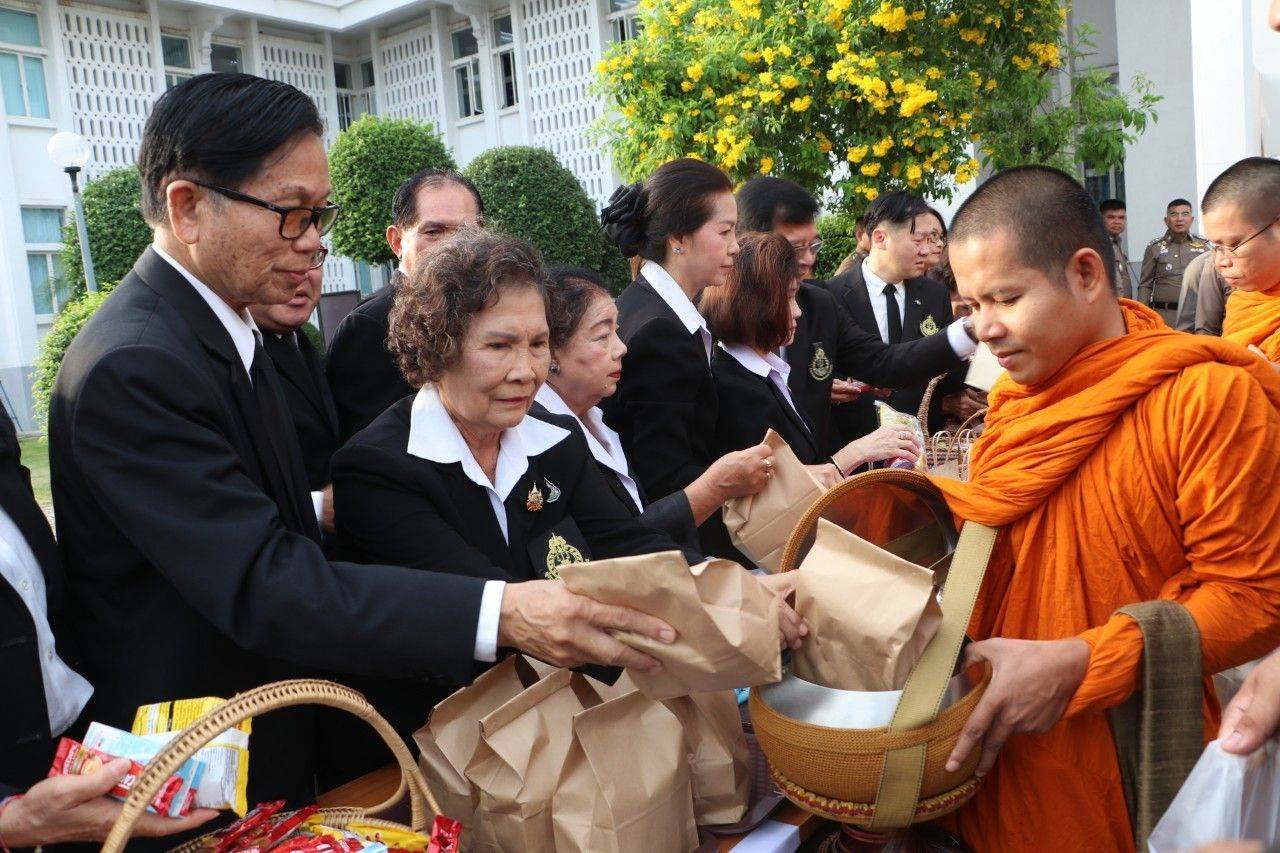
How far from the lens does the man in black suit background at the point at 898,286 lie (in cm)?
516

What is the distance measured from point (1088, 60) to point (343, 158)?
10839mm

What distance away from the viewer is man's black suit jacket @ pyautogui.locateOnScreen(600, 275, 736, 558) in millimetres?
2934

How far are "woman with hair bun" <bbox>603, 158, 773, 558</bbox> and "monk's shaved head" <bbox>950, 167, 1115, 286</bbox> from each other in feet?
2.97

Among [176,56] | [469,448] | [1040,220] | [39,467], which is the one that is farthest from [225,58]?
[1040,220]

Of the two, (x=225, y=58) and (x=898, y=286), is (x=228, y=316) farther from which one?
(x=225, y=58)

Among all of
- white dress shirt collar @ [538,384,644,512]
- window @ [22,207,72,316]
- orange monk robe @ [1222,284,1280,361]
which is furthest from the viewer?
→ window @ [22,207,72,316]

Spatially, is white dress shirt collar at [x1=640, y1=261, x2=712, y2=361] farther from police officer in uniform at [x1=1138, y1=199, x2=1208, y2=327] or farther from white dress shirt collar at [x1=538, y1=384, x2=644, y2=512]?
police officer in uniform at [x1=1138, y1=199, x2=1208, y2=327]

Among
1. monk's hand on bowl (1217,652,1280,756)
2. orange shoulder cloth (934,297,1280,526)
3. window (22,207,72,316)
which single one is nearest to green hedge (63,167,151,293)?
window (22,207,72,316)

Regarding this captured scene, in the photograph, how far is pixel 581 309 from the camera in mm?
2807

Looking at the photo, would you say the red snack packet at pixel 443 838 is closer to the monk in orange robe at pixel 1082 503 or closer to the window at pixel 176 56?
the monk in orange robe at pixel 1082 503

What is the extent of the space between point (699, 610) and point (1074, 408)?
731mm

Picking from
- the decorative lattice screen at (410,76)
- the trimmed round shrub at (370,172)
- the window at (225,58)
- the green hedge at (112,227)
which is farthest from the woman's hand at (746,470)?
the window at (225,58)

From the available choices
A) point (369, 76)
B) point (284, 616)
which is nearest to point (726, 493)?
point (284, 616)

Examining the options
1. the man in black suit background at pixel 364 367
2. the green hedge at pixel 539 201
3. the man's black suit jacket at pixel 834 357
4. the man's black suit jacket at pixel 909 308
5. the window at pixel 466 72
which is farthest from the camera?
the window at pixel 466 72
